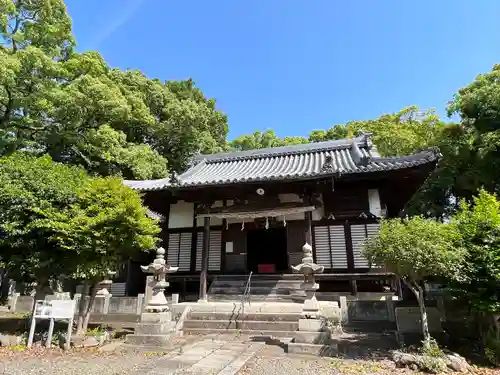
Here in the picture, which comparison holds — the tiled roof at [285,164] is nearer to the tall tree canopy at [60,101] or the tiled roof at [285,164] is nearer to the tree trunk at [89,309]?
the tree trunk at [89,309]

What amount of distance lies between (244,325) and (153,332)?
2510 millimetres

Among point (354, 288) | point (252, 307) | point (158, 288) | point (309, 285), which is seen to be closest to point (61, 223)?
point (158, 288)

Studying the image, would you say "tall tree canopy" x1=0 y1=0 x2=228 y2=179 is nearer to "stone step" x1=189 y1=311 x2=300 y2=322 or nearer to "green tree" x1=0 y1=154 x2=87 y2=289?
"green tree" x1=0 y1=154 x2=87 y2=289

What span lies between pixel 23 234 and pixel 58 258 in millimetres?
1008

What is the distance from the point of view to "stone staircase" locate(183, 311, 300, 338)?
8500mm

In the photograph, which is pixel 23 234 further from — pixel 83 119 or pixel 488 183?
pixel 488 183

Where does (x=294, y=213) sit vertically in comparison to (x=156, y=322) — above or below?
above

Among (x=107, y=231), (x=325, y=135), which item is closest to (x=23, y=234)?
(x=107, y=231)

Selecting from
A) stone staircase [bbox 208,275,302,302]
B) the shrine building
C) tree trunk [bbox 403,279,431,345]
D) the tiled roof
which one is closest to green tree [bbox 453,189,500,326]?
tree trunk [bbox 403,279,431,345]

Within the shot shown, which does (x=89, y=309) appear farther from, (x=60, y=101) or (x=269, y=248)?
(x=60, y=101)

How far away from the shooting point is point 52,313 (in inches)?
301

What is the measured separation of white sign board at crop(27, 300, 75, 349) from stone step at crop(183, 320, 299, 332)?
3075 millimetres

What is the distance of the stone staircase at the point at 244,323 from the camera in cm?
850

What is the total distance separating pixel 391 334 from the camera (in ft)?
25.8
